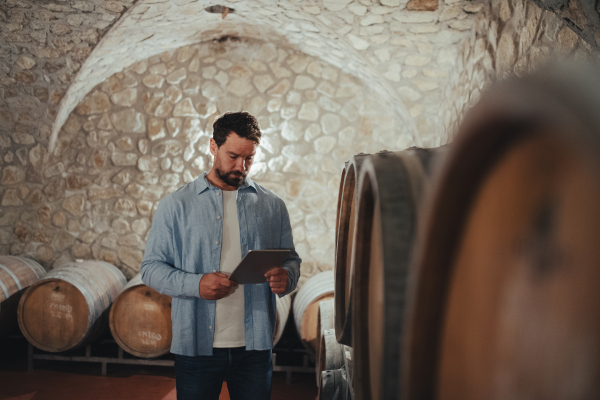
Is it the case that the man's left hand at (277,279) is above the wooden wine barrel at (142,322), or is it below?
above

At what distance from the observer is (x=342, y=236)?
133 centimetres

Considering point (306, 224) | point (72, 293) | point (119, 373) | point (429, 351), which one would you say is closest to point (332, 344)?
point (429, 351)

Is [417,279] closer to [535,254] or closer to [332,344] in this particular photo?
[535,254]

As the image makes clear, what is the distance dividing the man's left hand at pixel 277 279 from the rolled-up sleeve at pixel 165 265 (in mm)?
309

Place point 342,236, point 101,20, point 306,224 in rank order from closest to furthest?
point 342,236
point 101,20
point 306,224

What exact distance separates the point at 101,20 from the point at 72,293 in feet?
7.59

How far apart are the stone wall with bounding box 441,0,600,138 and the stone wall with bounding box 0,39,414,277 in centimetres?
139

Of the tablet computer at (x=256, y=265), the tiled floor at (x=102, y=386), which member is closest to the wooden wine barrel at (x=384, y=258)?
the tablet computer at (x=256, y=265)

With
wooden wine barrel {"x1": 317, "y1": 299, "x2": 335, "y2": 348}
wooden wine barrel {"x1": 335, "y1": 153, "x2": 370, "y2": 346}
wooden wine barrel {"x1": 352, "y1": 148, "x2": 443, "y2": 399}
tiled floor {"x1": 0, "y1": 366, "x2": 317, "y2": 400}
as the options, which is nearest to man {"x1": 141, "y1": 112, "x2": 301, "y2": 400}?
wooden wine barrel {"x1": 335, "y1": 153, "x2": 370, "y2": 346}

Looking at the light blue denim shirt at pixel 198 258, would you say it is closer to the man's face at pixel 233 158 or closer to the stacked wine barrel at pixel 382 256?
the man's face at pixel 233 158

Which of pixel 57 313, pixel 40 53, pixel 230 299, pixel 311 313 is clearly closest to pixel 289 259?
pixel 230 299

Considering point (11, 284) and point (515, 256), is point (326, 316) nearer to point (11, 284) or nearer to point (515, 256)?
point (515, 256)

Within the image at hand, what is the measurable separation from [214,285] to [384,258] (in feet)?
3.67

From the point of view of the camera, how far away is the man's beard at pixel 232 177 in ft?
6.17
